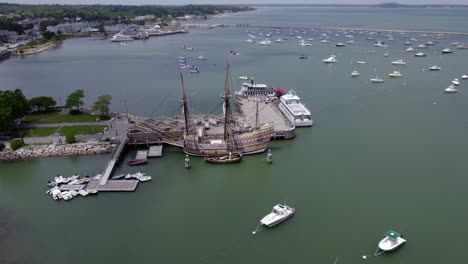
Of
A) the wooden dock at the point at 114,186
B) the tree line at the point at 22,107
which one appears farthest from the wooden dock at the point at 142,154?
the tree line at the point at 22,107

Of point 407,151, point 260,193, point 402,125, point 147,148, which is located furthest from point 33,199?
point 402,125

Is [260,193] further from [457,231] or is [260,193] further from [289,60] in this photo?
[289,60]

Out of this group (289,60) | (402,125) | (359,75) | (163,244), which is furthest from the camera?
(289,60)

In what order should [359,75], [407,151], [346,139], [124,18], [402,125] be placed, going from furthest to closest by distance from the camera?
[124,18], [359,75], [402,125], [346,139], [407,151]

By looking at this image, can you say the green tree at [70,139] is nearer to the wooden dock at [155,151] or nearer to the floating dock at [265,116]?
the wooden dock at [155,151]

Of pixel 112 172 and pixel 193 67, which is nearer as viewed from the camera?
pixel 112 172

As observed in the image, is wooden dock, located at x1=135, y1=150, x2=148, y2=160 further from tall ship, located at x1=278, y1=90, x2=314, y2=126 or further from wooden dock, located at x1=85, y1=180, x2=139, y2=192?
tall ship, located at x1=278, y1=90, x2=314, y2=126

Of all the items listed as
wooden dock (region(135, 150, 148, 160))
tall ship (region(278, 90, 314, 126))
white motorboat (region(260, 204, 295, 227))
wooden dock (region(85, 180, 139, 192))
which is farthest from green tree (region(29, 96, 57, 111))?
white motorboat (region(260, 204, 295, 227))
